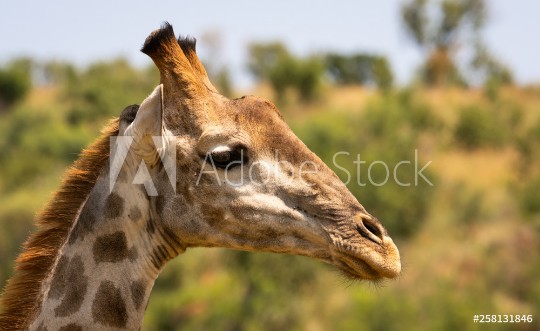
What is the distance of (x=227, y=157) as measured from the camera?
24.2 feet

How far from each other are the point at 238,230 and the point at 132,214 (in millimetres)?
884

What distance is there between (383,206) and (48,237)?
61195mm

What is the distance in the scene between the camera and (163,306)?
182ft

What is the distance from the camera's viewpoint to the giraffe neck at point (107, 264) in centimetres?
714

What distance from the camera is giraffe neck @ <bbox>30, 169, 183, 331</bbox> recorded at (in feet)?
23.4

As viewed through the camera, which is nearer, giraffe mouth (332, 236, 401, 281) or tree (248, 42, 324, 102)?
giraffe mouth (332, 236, 401, 281)

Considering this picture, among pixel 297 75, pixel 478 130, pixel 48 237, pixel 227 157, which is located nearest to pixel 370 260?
Result: pixel 227 157

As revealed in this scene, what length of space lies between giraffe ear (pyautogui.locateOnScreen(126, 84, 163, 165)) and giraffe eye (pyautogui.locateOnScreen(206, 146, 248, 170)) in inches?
18.1

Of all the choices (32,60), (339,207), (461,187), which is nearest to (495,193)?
(461,187)

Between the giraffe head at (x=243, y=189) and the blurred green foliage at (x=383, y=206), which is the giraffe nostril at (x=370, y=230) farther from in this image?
the blurred green foliage at (x=383, y=206)

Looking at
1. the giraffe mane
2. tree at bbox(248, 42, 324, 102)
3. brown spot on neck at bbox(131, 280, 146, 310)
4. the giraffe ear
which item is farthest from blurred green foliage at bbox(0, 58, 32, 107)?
brown spot on neck at bbox(131, 280, 146, 310)

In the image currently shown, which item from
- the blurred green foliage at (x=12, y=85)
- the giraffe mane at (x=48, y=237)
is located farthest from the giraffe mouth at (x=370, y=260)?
the blurred green foliage at (x=12, y=85)

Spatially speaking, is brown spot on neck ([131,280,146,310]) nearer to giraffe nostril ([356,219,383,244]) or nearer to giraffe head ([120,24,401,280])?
giraffe head ([120,24,401,280])

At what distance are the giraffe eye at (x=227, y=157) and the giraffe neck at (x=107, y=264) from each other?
63 centimetres
